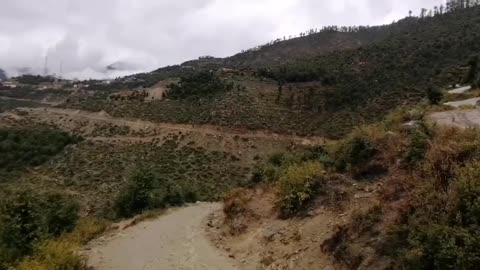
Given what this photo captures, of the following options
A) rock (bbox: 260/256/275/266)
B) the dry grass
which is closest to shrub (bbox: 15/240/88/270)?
the dry grass

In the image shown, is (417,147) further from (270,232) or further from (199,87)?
(199,87)

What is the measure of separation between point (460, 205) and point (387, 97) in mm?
43088

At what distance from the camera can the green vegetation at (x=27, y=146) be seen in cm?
4922

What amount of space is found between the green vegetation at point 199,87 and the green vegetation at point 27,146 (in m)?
16.3

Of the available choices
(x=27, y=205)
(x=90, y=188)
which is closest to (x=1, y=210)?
(x=27, y=205)

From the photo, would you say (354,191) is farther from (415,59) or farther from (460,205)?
(415,59)

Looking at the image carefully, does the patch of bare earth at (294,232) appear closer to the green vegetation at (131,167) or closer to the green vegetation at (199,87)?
the green vegetation at (131,167)

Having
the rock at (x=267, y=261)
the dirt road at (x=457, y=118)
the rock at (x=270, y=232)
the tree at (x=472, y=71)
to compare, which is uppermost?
the tree at (x=472, y=71)

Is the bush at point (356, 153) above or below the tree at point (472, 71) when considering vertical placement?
below

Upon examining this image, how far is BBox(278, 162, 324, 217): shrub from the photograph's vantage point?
556 inches

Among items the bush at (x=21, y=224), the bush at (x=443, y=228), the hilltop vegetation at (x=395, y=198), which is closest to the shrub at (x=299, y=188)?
the hilltop vegetation at (x=395, y=198)

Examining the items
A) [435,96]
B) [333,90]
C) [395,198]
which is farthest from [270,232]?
[333,90]

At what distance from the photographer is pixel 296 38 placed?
166375 millimetres

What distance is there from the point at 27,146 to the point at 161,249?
41.7 meters
